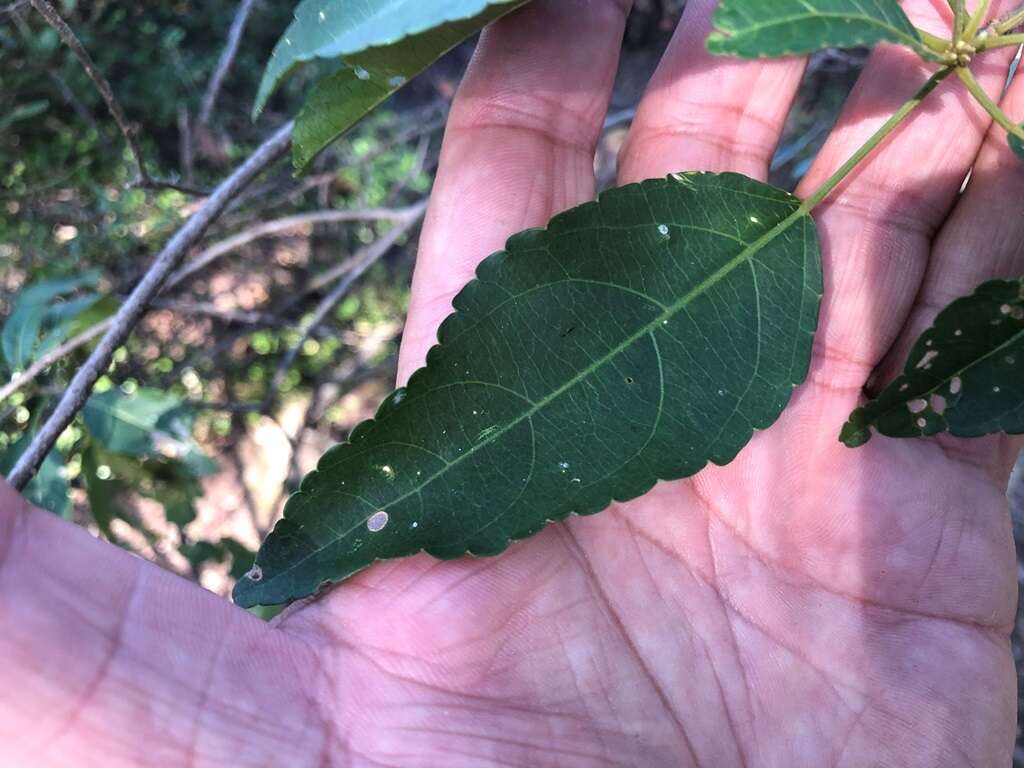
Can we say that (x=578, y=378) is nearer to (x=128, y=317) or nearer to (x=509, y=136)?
(x=509, y=136)

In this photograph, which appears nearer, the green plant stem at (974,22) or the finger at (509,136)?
the green plant stem at (974,22)

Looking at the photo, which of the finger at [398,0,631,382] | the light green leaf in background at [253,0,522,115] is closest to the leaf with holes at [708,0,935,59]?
the light green leaf in background at [253,0,522,115]

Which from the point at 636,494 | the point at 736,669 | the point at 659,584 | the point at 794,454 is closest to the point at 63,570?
the point at 636,494

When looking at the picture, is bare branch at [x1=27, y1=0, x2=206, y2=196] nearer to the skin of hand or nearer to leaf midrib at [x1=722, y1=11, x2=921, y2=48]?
the skin of hand

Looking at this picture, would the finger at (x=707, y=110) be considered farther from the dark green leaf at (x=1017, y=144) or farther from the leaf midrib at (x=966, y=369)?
the leaf midrib at (x=966, y=369)

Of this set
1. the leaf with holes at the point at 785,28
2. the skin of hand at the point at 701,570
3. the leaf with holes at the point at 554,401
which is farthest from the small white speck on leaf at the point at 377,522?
the leaf with holes at the point at 785,28
